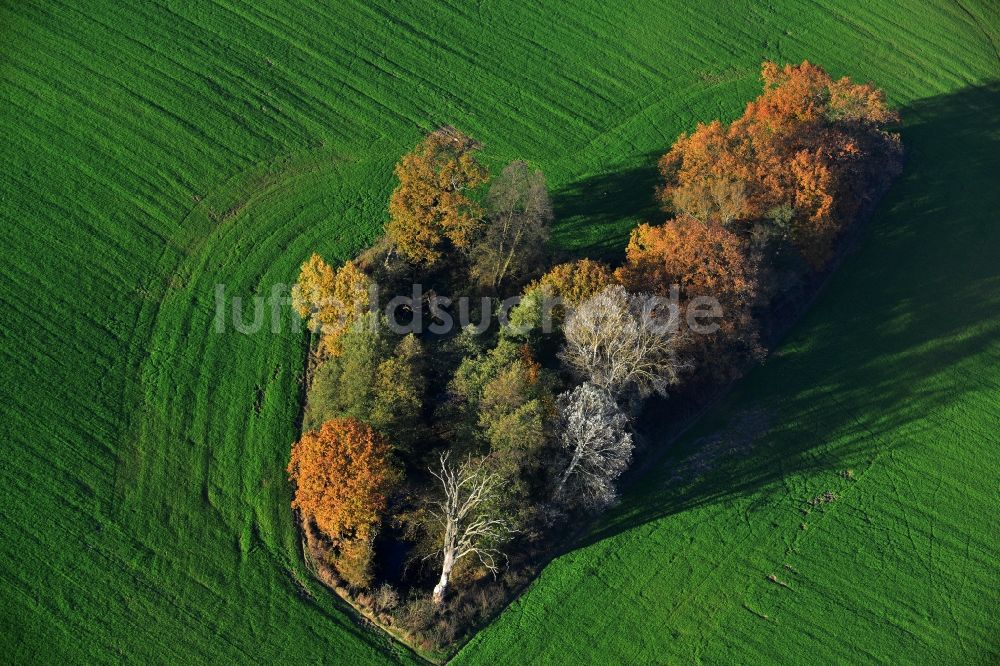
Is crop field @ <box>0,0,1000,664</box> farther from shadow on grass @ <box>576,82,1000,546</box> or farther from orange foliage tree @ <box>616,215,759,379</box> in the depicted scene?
orange foliage tree @ <box>616,215,759,379</box>

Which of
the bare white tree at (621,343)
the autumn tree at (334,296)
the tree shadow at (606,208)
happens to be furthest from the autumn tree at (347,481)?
the tree shadow at (606,208)

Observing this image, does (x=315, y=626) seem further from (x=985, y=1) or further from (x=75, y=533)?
(x=985, y=1)

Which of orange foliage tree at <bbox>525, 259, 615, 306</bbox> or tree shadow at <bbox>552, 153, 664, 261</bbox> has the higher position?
tree shadow at <bbox>552, 153, 664, 261</bbox>

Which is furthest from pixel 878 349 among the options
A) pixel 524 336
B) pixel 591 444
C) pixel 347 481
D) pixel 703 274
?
pixel 347 481

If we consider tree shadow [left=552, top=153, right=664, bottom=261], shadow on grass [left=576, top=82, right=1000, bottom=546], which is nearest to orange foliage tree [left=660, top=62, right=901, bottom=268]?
tree shadow [left=552, top=153, right=664, bottom=261]

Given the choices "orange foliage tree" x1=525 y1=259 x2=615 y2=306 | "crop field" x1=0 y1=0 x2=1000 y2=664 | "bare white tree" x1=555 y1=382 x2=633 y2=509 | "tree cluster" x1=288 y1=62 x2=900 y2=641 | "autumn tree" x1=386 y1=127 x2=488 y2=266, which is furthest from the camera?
"autumn tree" x1=386 y1=127 x2=488 y2=266

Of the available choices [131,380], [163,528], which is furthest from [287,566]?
[131,380]

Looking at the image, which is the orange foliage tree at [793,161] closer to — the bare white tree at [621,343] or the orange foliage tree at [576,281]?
the orange foliage tree at [576,281]
